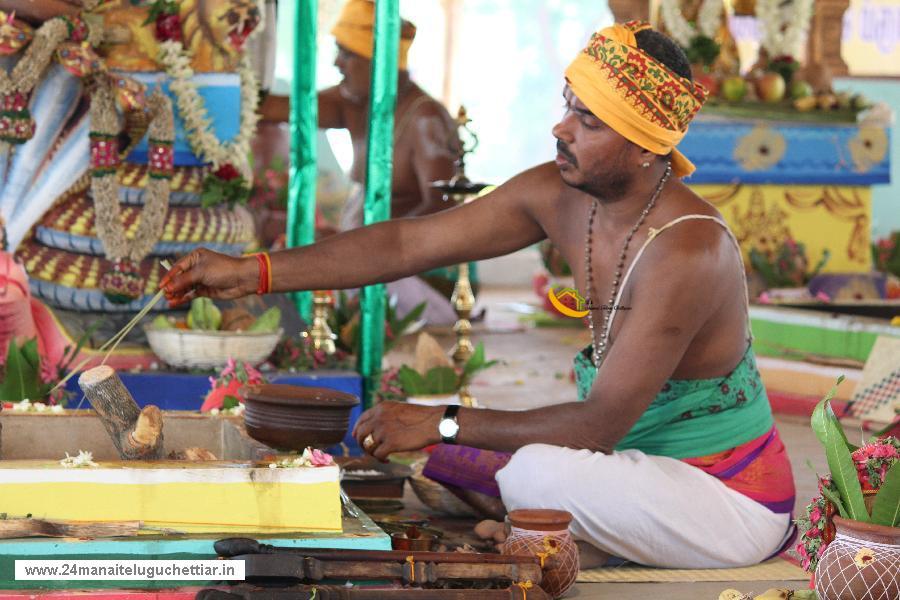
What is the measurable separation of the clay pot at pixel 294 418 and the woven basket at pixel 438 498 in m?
0.96

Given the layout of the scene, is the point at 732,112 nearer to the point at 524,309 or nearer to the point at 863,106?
the point at 863,106

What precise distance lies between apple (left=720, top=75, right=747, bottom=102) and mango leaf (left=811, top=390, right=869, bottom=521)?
6.18m

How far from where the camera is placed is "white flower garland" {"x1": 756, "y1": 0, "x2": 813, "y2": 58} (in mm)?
9469

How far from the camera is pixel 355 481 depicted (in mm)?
4254

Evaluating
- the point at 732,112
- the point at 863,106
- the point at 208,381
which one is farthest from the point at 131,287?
the point at 863,106

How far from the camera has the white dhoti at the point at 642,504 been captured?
3498 mm

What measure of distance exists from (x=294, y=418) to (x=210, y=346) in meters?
1.72

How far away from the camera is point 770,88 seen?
29.3ft

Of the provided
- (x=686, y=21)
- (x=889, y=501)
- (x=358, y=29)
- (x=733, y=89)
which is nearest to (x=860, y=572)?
(x=889, y=501)

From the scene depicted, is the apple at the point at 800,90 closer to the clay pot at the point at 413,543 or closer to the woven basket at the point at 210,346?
the woven basket at the point at 210,346

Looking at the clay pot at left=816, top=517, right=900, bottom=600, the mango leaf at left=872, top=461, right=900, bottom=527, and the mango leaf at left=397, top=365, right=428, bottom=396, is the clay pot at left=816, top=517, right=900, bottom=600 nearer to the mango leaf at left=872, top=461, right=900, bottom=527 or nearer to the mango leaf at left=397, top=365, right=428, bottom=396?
the mango leaf at left=872, top=461, right=900, bottom=527

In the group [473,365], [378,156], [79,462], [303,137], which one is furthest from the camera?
[303,137]

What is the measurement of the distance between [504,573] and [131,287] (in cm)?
263

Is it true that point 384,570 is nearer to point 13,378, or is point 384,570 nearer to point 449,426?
point 449,426
